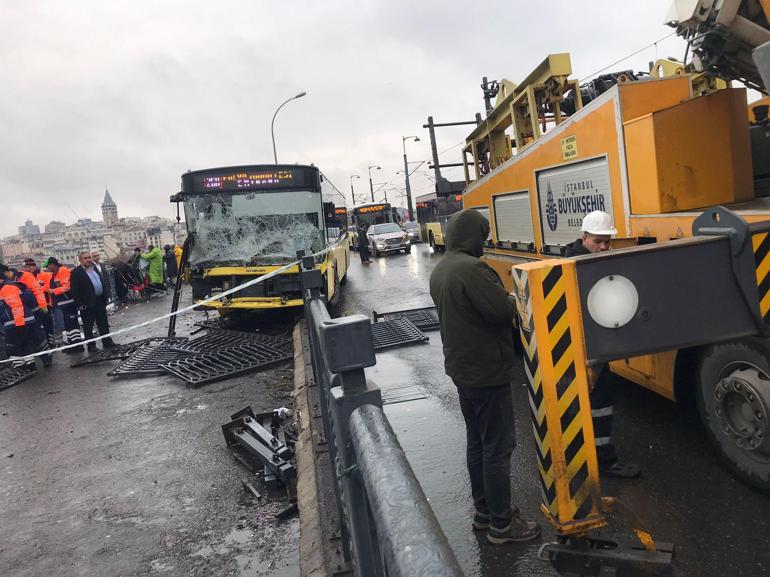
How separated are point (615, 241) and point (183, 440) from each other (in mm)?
4766

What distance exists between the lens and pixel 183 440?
617cm

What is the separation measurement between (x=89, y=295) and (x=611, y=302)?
11062mm

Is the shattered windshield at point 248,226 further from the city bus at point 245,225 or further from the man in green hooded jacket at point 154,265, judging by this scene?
the man in green hooded jacket at point 154,265

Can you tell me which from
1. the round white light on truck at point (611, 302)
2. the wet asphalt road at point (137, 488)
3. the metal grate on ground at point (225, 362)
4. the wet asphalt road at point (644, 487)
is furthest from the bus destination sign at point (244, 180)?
the round white light on truck at point (611, 302)

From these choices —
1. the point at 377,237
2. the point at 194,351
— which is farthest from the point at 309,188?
the point at 377,237

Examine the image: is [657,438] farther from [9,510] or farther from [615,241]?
[9,510]

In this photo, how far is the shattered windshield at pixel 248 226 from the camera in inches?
454

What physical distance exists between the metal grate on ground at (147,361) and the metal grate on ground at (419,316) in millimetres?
3810

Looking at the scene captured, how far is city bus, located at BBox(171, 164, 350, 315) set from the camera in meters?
11.4

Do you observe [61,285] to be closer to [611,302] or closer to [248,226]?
[248,226]

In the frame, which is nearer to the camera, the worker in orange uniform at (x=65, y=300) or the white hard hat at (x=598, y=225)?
the white hard hat at (x=598, y=225)

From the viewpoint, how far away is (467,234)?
354 cm

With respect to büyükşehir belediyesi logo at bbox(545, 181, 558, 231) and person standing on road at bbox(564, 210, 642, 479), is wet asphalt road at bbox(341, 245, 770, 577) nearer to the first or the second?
person standing on road at bbox(564, 210, 642, 479)

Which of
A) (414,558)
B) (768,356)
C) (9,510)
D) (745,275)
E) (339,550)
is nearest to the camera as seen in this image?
(414,558)
